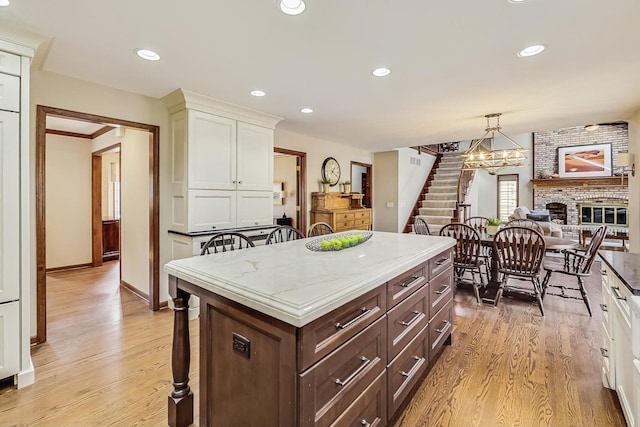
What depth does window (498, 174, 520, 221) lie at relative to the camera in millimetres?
10812

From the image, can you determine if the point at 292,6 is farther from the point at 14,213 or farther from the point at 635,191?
the point at 635,191

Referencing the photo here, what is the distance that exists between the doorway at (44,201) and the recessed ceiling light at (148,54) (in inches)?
39.7

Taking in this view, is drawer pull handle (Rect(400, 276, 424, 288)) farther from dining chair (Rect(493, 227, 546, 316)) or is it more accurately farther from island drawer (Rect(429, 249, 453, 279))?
dining chair (Rect(493, 227, 546, 316))

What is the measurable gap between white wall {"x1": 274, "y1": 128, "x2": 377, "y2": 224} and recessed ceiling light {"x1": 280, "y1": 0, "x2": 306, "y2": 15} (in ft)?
9.97

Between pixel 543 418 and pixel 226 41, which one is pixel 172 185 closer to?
pixel 226 41

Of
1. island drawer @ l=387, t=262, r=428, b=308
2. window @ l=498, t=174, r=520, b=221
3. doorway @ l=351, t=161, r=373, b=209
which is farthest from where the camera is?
window @ l=498, t=174, r=520, b=221

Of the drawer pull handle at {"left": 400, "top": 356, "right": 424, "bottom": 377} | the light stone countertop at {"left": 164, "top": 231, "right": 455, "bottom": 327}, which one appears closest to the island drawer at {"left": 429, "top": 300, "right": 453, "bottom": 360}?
the drawer pull handle at {"left": 400, "top": 356, "right": 424, "bottom": 377}

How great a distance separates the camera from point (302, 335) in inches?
41.4

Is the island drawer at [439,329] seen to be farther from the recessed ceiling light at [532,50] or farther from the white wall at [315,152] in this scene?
the white wall at [315,152]

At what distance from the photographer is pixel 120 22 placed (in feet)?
6.37

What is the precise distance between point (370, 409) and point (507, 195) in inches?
456

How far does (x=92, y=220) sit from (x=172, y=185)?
3.29 m

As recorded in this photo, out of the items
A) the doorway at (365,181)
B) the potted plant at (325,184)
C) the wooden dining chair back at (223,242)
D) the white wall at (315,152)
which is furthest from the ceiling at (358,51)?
the doorway at (365,181)

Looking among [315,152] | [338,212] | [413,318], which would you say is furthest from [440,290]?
[315,152]
